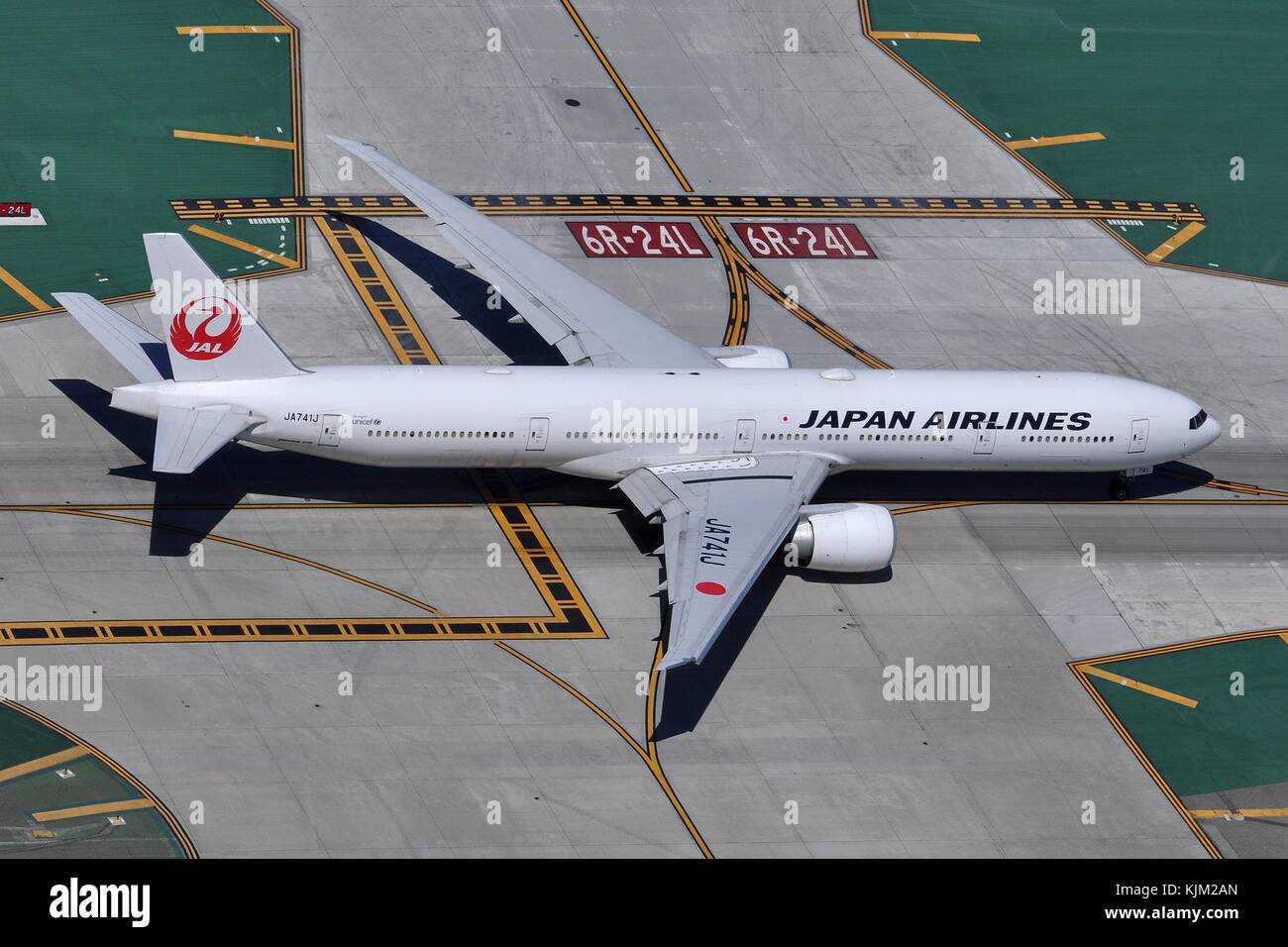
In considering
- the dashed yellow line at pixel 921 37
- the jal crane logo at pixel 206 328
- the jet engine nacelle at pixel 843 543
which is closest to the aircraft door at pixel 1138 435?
the jet engine nacelle at pixel 843 543

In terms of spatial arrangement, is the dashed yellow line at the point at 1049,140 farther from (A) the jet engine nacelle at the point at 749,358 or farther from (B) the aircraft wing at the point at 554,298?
(B) the aircraft wing at the point at 554,298

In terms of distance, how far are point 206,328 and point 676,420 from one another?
16.3 metres

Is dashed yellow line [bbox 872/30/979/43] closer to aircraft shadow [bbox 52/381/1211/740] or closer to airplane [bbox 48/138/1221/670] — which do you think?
airplane [bbox 48/138/1221/670]

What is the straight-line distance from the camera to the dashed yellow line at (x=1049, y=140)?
81.1 metres

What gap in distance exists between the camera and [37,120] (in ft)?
248

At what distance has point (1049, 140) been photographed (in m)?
81.6

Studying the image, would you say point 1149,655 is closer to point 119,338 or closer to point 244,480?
point 244,480

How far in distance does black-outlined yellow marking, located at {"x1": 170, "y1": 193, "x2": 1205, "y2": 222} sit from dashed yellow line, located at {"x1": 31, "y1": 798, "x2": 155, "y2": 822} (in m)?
31.0

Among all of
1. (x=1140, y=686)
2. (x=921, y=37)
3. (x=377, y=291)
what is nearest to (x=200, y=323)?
(x=377, y=291)

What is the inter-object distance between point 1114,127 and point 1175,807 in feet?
137

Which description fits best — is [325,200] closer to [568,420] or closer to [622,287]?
[622,287]

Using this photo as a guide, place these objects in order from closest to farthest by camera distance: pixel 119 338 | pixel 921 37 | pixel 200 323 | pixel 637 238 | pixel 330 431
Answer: pixel 200 323
pixel 330 431
pixel 119 338
pixel 637 238
pixel 921 37

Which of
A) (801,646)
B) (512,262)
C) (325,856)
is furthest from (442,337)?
(325,856)

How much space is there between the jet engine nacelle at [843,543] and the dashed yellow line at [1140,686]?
772 cm
